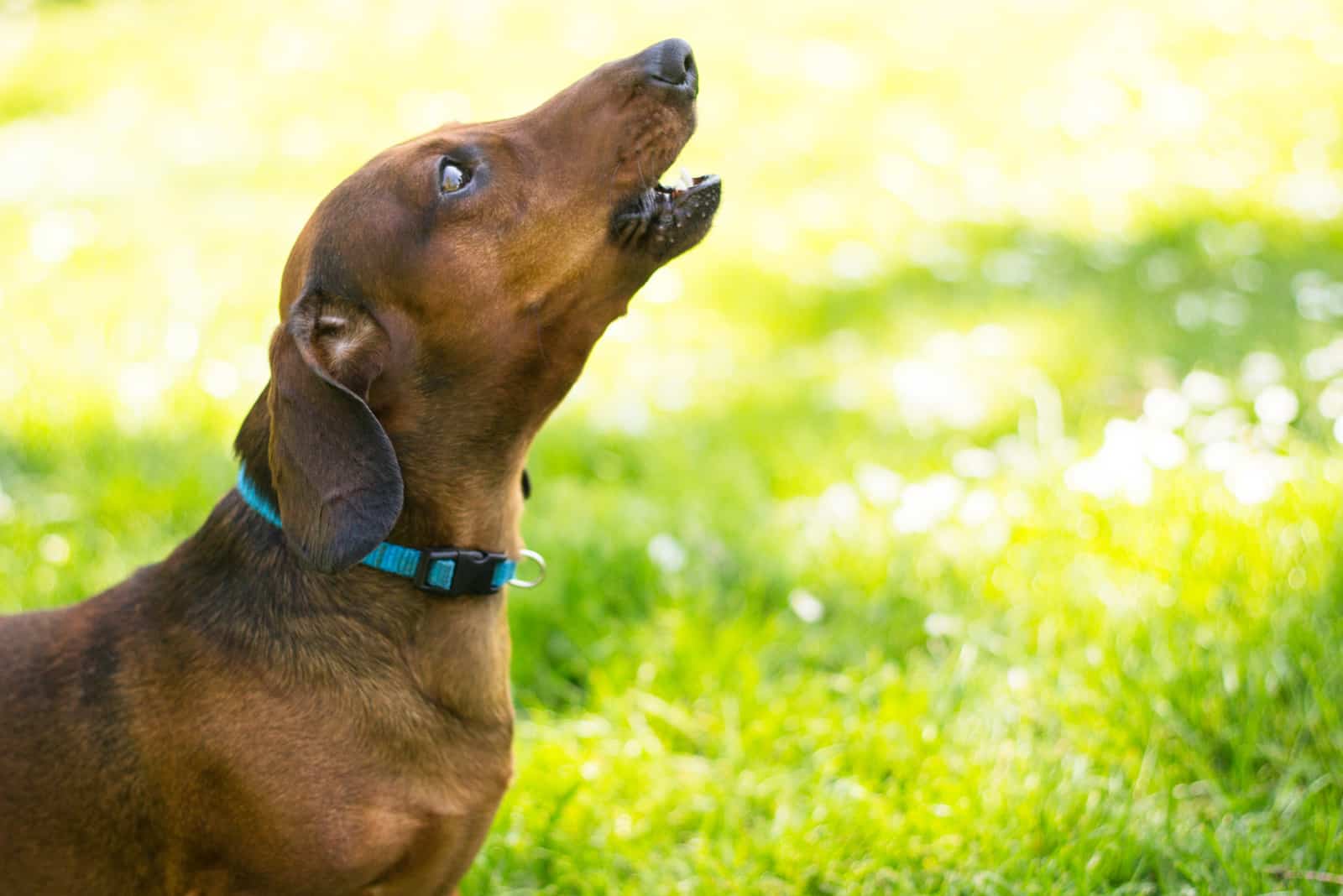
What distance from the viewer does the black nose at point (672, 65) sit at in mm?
2768

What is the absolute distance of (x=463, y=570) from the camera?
2732 mm

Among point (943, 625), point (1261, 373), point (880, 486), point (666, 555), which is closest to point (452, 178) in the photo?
point (666, 555)

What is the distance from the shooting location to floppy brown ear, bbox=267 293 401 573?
7.80ft

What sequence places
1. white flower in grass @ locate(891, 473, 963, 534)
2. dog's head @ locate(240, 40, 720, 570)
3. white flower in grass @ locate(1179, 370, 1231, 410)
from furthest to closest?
1. white flower in grass @ locate(1179, 370, 1231, 410)
2. white flower in grass @ locate(891, 473, 963, 534)
3. dog's head @ locate(240, 40, 720, 570)

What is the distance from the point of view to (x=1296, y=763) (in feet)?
10.3

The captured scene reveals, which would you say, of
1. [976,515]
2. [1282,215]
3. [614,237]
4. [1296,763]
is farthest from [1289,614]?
[1282,215]

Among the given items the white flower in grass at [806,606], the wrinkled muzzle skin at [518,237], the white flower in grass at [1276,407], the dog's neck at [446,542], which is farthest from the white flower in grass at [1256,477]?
the dog's neck at [446,542]

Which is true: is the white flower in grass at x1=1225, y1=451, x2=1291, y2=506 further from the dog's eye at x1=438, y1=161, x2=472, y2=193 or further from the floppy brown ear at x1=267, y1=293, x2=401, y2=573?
the floppy brown ear at x1=267, y1=293, x2=401, y2=573

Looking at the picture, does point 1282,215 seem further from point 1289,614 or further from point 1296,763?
point 1296,763

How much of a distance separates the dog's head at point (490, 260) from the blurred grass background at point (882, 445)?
1.12 metres

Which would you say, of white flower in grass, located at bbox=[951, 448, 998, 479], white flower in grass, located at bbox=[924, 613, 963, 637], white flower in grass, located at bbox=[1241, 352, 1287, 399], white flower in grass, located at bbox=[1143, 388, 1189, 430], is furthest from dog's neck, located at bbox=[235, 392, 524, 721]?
white flower in grass, located at bbox=[1241, 352, 1287, 399]

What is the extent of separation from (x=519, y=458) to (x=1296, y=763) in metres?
2.04

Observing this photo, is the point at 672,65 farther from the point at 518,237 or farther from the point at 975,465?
the point at 975,465

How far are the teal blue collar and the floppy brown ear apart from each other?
0.26 meters
